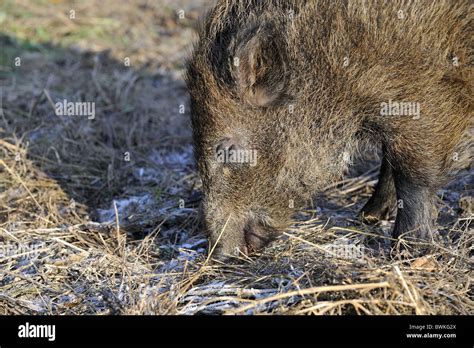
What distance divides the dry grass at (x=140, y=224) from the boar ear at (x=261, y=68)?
0.99 m

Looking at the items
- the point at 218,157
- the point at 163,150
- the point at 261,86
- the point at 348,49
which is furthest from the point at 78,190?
the point at 348,49

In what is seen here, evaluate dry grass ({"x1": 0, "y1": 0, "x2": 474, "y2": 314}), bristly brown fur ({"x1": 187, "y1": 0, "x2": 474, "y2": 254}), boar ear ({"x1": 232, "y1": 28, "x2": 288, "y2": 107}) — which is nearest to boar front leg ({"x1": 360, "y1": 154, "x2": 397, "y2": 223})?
dry grass ({"x1": 0, "y1": 0, "x2": 474, "y2": 314})

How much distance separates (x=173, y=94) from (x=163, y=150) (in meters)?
1.40

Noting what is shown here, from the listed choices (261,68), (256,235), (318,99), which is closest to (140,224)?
(256,235)

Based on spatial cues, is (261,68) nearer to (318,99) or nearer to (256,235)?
(318,99)

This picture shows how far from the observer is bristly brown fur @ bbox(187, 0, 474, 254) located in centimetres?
427

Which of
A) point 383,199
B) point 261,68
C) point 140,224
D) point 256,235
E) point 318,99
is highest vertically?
point 261,68

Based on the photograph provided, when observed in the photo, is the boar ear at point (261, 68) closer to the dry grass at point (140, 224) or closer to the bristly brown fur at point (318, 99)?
the bristly brown fur at point (318, 99)

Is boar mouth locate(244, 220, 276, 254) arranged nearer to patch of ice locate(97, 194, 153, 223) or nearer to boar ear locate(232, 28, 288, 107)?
boar ear locate(232, 28, 288, 107)

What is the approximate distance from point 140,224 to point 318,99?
5.84ft

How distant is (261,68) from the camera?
4.42 metres

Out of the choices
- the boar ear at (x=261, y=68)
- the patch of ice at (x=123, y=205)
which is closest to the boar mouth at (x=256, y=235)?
the boar ear at (x=261, y=68)

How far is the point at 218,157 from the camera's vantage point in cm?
459

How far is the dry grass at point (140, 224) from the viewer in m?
3.79
